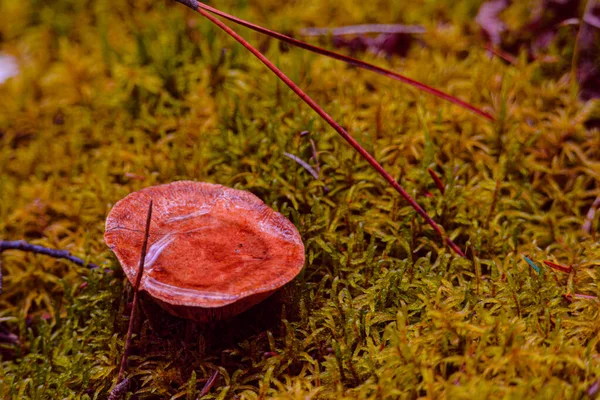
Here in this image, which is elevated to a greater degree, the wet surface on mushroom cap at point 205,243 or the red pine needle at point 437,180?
the red pine needle at point 437,180

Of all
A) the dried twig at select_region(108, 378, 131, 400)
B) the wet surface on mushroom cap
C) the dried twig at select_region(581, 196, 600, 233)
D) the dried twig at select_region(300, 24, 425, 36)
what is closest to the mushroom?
the wet surface on mushroom cap

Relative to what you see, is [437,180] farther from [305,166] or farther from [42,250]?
[42,250]

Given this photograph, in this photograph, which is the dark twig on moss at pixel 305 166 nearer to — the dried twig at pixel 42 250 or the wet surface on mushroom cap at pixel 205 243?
the wet surface on mushroom cap at pixel 205 243

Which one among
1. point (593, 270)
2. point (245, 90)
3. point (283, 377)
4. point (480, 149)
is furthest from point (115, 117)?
point (593, 270)

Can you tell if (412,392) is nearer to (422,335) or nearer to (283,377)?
(422,335)

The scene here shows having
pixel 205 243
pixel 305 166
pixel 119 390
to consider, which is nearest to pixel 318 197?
pixel 305 166

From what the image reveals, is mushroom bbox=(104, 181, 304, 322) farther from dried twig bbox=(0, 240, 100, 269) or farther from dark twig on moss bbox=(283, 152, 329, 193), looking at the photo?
dried twig bbox=(0, 240, 100, 269)

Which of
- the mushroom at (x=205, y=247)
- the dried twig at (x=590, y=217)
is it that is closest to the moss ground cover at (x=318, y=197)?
the dried twig at (x=590, y=217)
